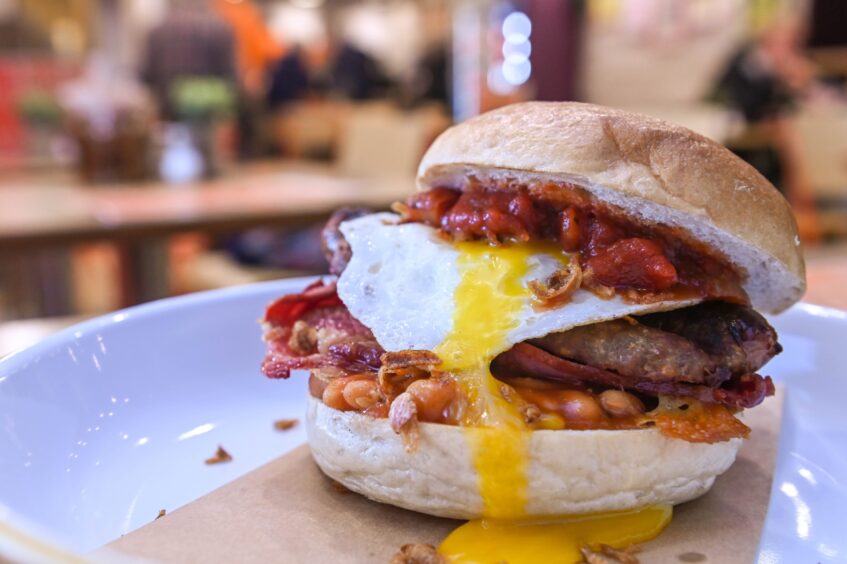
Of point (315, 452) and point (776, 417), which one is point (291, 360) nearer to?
point (315, 452)

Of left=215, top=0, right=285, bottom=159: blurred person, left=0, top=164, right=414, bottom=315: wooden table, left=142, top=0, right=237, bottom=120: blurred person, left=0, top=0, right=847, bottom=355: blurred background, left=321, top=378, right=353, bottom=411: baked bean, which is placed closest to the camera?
left=321, top=378, right=353, bottom=411: baked bean

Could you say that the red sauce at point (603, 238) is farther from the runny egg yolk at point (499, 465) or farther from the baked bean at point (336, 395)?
the baked bean at point (336, 395)

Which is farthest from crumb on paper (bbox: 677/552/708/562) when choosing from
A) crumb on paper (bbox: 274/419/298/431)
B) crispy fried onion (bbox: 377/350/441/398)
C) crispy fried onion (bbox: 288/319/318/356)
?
crumb on paper (bbox: 274/419/298/431)

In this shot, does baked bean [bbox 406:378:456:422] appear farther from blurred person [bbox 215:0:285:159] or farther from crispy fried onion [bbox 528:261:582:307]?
blurred person [bbox 215:0:285:159]

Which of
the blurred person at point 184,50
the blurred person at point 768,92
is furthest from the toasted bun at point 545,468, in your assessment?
the blurred person at point 768,92

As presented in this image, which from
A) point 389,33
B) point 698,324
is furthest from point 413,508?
point 389,33

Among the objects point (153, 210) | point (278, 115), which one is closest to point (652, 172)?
point (153, 210)
